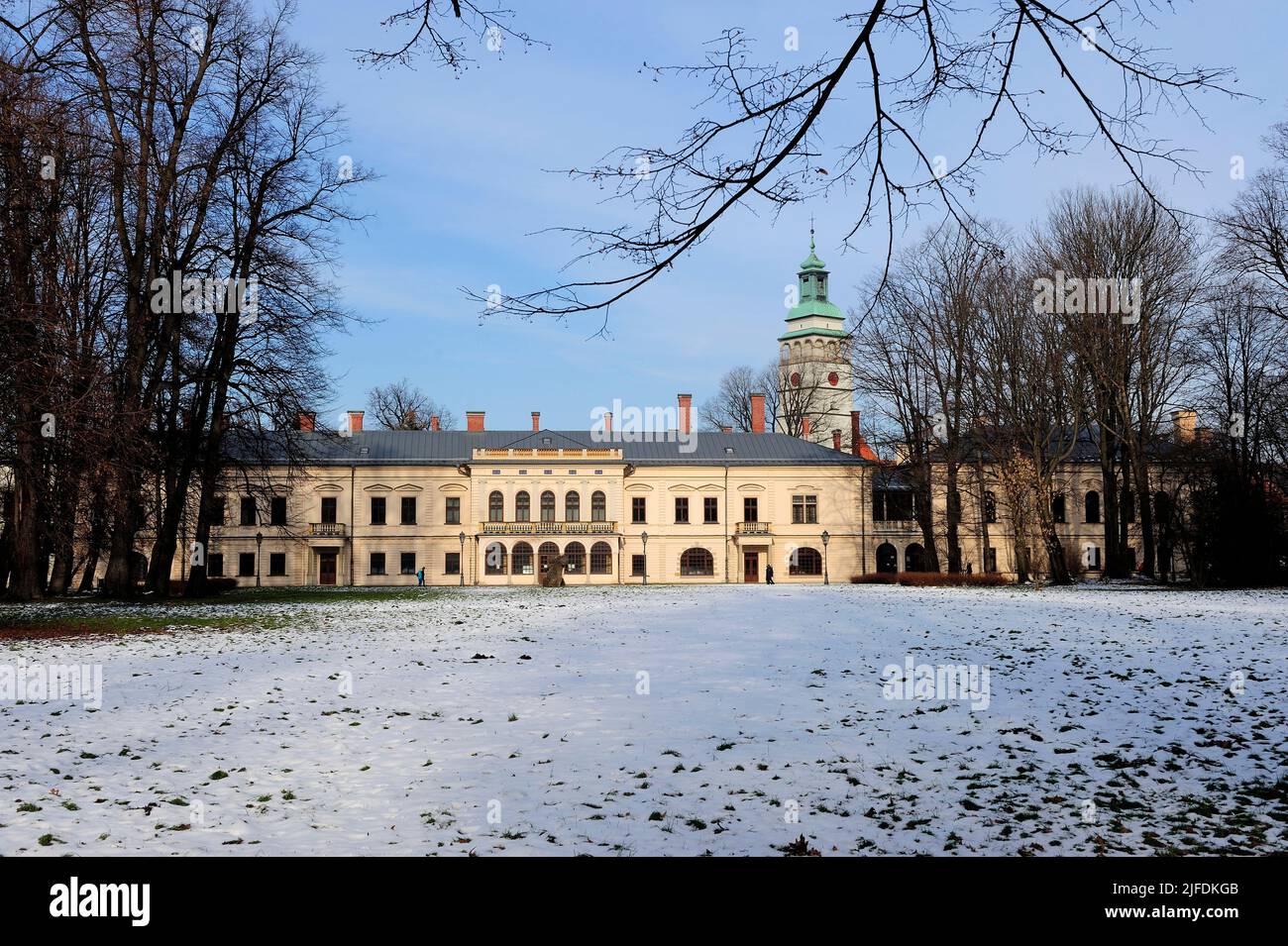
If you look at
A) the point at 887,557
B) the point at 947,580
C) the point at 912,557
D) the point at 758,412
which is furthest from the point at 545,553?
the point at 947,580

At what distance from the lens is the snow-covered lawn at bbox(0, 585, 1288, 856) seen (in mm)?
6020

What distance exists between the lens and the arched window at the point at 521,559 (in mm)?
50625

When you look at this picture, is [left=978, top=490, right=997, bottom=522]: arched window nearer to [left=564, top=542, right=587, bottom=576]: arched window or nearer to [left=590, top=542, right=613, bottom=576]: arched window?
[left=590, top=542, right=613, bottom=576]: arched window

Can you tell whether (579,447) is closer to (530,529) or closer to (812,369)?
(530,529)

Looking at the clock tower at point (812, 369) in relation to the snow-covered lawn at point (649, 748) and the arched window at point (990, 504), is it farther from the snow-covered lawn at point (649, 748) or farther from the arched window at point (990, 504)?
the snow-covered lawn at point (649, 748)

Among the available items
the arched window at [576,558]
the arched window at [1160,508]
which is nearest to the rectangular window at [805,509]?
the arched window at [576,558]

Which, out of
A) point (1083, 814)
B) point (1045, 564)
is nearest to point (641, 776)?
point (1083, 814)

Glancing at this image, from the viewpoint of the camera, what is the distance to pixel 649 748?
8305 millimetres

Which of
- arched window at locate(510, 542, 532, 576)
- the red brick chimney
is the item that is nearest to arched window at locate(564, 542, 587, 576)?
arched window at locate(510, 542, 532, 576)

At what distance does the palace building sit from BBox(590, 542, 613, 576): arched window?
0.07m

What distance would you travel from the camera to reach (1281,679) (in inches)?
417

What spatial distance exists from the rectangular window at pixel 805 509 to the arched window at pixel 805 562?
1.70 meters

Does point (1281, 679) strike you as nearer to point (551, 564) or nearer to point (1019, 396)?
point (1019, 396)
